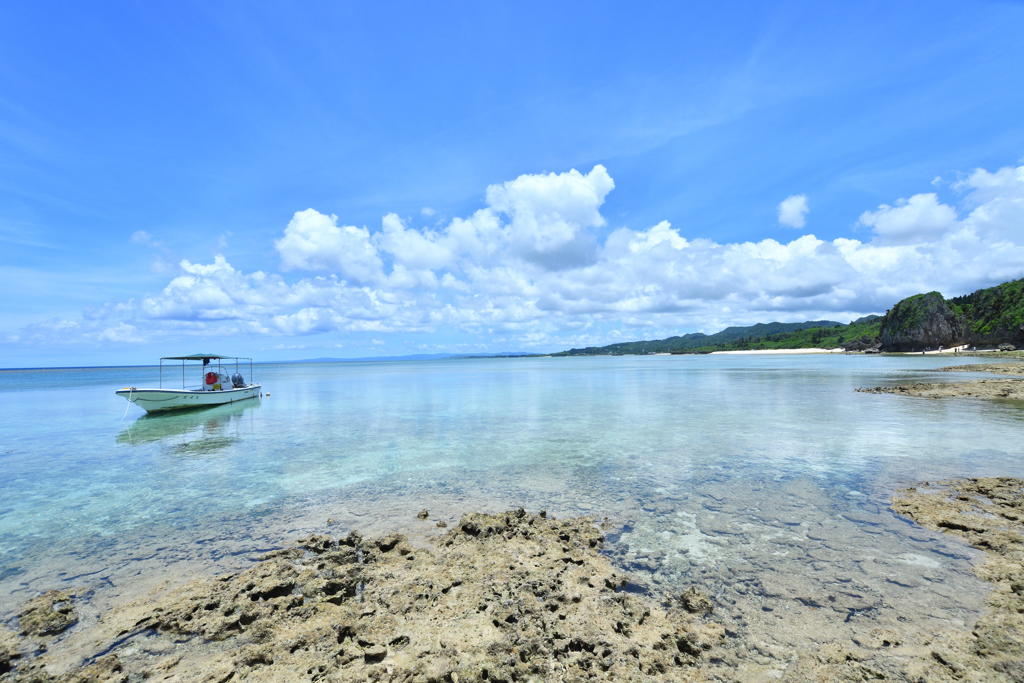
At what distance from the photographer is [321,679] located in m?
5.15

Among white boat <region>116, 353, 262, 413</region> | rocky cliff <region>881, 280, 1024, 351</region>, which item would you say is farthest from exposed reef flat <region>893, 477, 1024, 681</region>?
rocky cliff <region>881, 280, 1024, 351</region>

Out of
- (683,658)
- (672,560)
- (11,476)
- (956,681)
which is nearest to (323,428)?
(11,476)

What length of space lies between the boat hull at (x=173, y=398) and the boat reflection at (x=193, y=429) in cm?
61

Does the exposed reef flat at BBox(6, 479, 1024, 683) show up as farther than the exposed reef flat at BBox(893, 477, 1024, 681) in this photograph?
Yes

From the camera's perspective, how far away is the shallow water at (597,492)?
748 cm

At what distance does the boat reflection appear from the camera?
73.0 feet

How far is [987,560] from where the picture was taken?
769 cm

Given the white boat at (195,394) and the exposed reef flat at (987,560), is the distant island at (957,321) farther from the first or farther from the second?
the white boat at (195,394)

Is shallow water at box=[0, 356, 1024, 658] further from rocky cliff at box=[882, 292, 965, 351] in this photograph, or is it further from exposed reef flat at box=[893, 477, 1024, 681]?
rocky cliff at box=[882, 292, 965, 351]

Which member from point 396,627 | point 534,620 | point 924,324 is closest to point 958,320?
point 924,324

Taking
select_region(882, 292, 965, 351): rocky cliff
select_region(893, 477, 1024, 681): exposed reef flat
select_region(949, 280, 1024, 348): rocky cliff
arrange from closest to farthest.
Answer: select_region(893, 477, 1024, 681): exposed reef flat
select_region(949, 280, 1024, 348): rocky cliff
select_region(882, 292, 965, 351): rocky cliff

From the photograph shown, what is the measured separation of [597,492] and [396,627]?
7837 mm

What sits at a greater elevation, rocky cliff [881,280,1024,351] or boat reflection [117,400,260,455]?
rocky cliff [881,280,1024,351]

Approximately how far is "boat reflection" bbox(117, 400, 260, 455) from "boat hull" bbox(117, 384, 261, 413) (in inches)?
23.9
